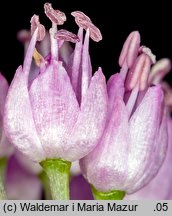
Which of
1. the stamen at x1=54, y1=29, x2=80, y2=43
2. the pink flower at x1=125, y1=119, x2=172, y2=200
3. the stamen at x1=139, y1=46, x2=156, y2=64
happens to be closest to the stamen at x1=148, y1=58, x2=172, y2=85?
the pink flower at x1=125, y1=119, x2=172, y2=200

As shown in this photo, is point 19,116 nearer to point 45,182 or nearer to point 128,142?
point 128,142

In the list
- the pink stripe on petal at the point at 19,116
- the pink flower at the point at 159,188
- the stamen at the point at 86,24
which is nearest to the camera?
the pink stripe on petal at the point at 19,116

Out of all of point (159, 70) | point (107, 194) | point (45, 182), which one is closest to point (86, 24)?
point (107, 194)

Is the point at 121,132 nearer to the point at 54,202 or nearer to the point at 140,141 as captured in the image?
the point at 140,141

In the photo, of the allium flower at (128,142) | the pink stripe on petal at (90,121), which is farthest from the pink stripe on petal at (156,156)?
the pink stripe on petal at (90,121)

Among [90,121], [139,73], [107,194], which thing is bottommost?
[107,194]

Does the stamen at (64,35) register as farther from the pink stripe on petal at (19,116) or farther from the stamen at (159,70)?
the stamen at (159,70)
